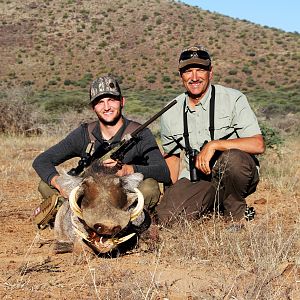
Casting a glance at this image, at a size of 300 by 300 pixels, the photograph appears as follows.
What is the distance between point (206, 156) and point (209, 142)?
14cm

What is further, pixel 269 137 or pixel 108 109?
pixel 269 137

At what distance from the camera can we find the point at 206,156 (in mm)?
5398

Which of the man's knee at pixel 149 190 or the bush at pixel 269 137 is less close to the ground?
the man's knee at pixel 149 190

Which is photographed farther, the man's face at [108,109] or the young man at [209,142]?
the young man at [209,142]

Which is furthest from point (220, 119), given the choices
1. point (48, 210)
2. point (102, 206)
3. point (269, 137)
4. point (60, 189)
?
point (269, 137)

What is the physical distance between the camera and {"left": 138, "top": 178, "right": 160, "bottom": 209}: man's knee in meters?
5.38

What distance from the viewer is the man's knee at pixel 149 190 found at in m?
5.38

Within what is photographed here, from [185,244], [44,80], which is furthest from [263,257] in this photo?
[44,80]

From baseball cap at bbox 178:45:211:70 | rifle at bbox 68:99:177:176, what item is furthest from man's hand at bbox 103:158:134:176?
baseball cap at bbox 178:45:211:70

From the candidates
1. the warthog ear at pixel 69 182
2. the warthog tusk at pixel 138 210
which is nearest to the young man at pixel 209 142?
the warthog ear at pixel 69 182

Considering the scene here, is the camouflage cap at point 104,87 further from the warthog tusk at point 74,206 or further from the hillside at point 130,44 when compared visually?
the hillside at point 130,44

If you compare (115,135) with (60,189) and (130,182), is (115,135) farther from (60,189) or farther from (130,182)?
(130,182)

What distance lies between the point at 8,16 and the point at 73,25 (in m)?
6.12

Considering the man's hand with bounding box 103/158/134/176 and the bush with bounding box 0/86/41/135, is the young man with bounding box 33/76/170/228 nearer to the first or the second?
the man's hand with bounding box 103/158/134/176
